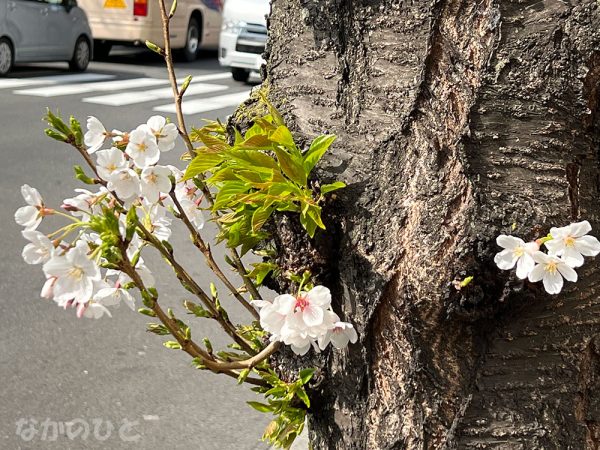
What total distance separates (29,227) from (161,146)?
0.97 feet

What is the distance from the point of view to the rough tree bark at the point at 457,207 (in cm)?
140

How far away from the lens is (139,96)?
45.5 ft

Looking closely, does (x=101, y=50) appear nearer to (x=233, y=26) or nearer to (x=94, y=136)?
(x=233, y=26)

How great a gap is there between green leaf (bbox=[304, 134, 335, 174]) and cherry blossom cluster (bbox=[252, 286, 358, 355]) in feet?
0.69

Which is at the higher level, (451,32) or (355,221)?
(451,32)

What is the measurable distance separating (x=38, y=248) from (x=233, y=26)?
14490 millimetres

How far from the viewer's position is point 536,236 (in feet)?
4.69

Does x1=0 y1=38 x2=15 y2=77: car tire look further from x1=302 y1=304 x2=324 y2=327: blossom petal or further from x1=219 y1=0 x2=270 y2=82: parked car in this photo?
x1=302 y1=304 x2=324 y2=327: blossom petal

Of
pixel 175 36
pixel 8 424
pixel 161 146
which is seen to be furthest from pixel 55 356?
pixel 175 36

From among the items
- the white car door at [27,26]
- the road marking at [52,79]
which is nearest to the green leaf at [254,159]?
the road marking at [52,79]

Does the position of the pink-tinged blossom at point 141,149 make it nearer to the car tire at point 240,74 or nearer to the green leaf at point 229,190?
the green leaf at point 229,190

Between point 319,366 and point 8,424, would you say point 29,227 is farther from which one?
point 8,424

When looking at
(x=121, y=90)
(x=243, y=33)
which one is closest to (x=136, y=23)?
(x=243, y=33)

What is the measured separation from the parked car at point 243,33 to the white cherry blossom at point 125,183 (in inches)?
543
